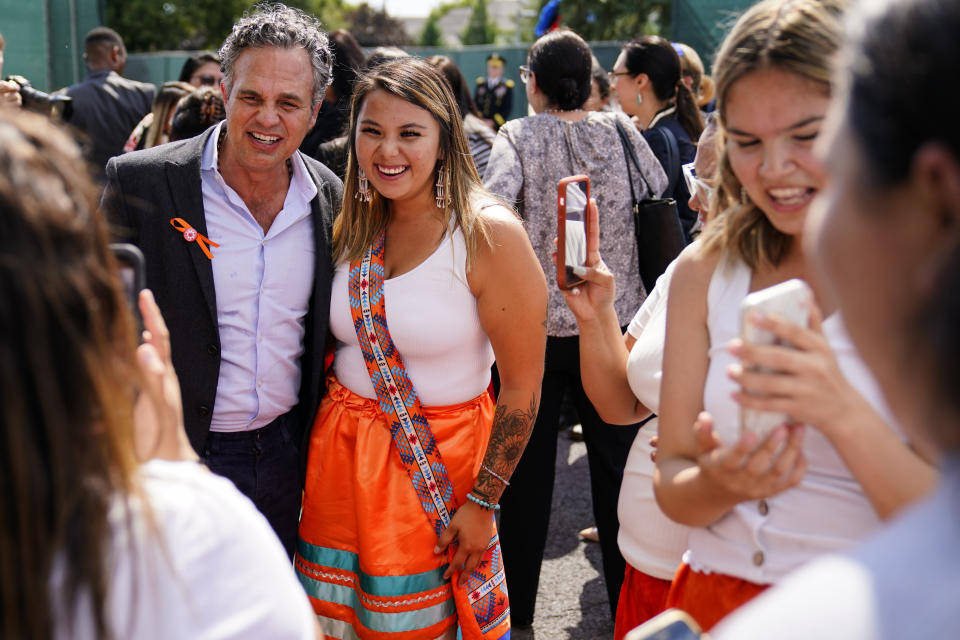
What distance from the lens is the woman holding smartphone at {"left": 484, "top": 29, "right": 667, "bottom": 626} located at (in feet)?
12.5

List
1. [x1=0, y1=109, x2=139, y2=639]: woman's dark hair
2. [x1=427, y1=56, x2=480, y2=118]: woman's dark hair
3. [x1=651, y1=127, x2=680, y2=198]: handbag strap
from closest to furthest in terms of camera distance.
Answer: [x1=0, y1=109, x2=139, y2=639]: woman's dark hair, [x1=651, y1=127, x2=680, y2=198]: handbag strap, [x1=427, y1=56, x2=480, y2=118]: woman's dark hair

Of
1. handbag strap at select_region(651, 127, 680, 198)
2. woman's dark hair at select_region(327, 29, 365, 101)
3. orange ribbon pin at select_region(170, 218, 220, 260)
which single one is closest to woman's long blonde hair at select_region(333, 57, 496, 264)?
orange ribbon pin at select_region(170, 218, 220, 260)

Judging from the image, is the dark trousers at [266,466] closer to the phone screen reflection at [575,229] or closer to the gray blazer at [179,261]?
the gray blazer at [179,261]

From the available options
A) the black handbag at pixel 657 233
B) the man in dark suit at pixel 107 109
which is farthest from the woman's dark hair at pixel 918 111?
the man in dark suit at pixel 107 109

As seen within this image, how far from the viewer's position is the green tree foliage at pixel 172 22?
3123 cm

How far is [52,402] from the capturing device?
0.90 meters

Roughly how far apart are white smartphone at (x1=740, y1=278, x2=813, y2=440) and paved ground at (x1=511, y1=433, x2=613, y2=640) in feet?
8.73

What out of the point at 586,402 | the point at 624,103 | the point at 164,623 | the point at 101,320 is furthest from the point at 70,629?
the point at 624,103

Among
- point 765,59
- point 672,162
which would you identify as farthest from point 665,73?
point 765,59

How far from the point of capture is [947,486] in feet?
2.38

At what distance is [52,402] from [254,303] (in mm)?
1776

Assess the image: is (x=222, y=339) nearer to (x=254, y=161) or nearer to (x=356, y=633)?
(x=254, y=161)

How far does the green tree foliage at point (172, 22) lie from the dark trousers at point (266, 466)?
29.3 m

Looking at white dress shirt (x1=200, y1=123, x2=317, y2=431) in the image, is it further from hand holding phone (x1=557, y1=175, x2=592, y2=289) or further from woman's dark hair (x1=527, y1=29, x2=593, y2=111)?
woman's dark hair (x1=527, y1=29, x2=593, y2=111)
